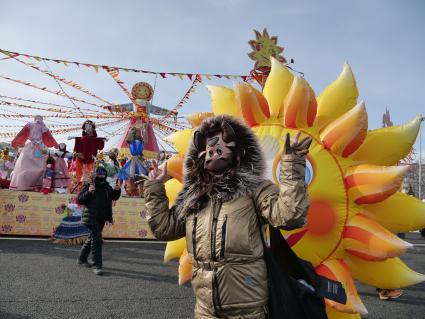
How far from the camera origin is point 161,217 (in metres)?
2.25

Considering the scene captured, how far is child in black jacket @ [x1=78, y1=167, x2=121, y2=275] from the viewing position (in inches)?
220

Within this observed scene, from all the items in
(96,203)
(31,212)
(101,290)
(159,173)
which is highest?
(159,173)

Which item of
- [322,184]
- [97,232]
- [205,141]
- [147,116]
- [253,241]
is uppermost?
[147,116]

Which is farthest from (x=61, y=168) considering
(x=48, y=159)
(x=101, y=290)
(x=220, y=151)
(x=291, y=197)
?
(x=291, y=197)

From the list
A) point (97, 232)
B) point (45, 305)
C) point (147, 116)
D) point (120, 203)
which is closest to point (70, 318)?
point (45, 305)

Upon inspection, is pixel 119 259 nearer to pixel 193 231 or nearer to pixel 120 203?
pixel 120 203

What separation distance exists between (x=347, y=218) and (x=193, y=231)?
1.53 metres

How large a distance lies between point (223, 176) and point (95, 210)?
4.19 m

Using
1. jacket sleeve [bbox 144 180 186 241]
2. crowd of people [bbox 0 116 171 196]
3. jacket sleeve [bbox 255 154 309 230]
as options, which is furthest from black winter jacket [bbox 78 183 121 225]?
jacket sleeve [bbox 255 154 309 230]

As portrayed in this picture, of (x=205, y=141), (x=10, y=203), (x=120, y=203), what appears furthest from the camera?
(x=120, y=203)

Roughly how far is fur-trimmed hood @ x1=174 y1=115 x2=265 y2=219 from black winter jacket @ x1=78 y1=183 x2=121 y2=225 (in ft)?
12.6

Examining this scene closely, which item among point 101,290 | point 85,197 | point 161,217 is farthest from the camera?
point 85,197

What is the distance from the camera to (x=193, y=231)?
2049 millimetres

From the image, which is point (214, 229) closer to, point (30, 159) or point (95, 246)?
point (95, 246)
